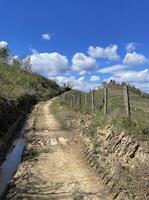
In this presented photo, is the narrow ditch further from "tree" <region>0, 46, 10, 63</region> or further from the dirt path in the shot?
"tree" <region>0, 46, 10, 63</region>

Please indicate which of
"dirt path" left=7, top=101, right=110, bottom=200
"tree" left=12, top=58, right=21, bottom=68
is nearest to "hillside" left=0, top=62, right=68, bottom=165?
"tree" left=12, top=58, right=21, bottom=68

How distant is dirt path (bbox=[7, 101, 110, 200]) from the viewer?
10.4 m

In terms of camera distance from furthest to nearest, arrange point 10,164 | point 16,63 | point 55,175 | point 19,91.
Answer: point 16,63 → point 19,91 → point 10,164 → point 55,175

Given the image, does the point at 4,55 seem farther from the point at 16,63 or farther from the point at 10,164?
the point at 10,164

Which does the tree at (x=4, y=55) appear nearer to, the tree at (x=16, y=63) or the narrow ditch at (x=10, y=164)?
the tree at (x=16, y=63)

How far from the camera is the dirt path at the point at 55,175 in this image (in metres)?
10.4

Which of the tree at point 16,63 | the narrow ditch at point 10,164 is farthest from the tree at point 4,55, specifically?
the narrow ditch at point 10,164

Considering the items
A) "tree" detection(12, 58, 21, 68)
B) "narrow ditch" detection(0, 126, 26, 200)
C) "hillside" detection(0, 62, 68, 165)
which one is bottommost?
"narrow ditch" detection(0, 126, 26, 200)

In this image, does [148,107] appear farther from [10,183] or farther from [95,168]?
[10,183]

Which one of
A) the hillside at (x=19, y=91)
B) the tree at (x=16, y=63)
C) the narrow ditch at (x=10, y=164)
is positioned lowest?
the narrow ditch at (x=10, y=164)

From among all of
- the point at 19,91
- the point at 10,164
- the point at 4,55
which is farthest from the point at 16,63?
the point at 10,164

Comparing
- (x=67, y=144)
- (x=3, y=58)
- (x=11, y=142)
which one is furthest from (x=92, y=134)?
(x=3, y=58)

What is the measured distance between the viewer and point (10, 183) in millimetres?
11656

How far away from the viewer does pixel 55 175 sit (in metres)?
12.4
